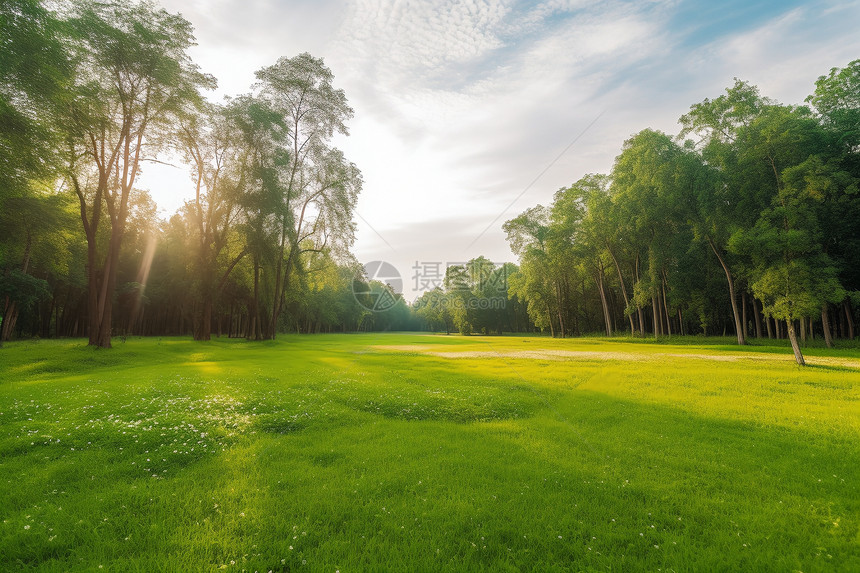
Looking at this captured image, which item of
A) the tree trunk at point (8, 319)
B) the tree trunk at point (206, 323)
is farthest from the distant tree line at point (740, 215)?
the tree trunk at point (8, 319)

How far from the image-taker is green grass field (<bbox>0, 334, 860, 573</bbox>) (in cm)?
459

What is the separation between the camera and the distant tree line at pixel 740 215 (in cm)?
2766

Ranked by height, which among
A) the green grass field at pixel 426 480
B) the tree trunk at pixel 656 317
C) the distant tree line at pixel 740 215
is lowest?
the green grass field at pixel 426 480

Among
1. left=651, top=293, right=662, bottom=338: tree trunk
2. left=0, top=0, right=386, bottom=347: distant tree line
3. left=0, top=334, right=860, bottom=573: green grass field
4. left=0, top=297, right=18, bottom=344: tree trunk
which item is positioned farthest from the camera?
left=651, top=293, right=662, bottom=338: tree trunk

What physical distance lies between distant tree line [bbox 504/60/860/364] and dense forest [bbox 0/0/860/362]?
207 millimetres

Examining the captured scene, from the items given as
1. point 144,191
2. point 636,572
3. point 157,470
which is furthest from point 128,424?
point 144,191

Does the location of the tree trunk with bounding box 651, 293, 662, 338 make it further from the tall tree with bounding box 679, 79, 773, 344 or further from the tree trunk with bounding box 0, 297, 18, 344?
the tree trunk with bounding box 0, 297, 18, 344

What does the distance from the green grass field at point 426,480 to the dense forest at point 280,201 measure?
56.7ft

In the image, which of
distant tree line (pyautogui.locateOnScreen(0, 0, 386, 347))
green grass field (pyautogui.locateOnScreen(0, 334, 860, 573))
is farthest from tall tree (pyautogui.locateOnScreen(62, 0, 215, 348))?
green grass field (pyautogui.locateOnScreen(0, 334, 860, 573))

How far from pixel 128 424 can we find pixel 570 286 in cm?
7118

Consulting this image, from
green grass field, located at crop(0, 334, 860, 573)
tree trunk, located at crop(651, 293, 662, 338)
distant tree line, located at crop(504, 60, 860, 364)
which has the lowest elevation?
green grass field, located at crop(0, 334, 860, 573)

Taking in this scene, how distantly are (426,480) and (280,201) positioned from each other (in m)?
38.0

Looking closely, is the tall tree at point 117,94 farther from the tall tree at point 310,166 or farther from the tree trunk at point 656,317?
the tree trunk at point 656,317

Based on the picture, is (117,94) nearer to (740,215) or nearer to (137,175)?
(137,175)
